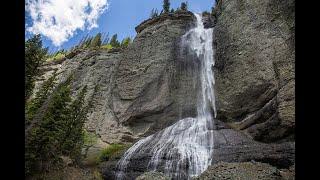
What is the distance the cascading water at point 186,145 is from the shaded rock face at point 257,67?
5.45 ft

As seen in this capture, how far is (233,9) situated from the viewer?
4262 centimetres

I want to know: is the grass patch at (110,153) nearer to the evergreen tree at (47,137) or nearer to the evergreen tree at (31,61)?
the evergreen tree at (47,137)

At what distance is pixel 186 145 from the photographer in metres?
29.0

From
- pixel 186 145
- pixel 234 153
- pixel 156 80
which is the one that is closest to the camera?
pixel 234 153

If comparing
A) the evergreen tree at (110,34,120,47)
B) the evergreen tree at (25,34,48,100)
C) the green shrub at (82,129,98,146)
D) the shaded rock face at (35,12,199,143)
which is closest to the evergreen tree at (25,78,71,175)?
the evergreen tree at (25,34,48,100)

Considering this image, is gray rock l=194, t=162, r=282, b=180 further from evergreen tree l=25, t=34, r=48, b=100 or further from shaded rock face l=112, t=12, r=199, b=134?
shaded rock face l=112, t=12, r=199, b=134

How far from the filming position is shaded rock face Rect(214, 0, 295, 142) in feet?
96.0

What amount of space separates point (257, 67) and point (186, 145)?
37.3ft

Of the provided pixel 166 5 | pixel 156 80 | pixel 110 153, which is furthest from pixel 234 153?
pixel 166 5

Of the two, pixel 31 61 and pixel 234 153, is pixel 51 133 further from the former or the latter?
pixel 234 153

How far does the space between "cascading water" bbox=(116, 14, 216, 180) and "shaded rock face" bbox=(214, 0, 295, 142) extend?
1.66 m

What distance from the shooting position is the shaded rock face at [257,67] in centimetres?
2925
